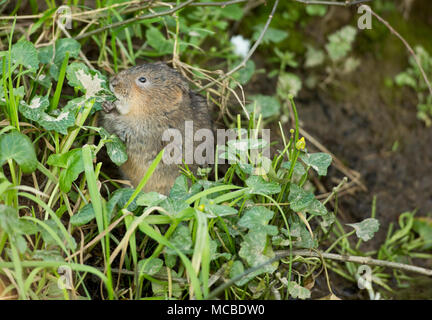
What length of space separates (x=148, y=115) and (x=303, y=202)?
98 cm

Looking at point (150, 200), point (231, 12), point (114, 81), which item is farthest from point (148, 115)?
point (231, 12)

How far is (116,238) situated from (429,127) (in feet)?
8.95

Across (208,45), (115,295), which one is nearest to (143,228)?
(115,295)

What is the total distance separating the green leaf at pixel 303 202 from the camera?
233 cm

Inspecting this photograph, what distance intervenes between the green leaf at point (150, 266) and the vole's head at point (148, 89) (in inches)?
36.2

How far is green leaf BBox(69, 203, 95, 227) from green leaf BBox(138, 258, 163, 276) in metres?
0.28

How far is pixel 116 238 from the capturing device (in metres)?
2.42

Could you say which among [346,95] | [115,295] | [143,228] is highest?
[346,95]

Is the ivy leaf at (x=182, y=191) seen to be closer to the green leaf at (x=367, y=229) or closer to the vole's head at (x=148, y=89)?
the vole's head at (x=148, y=89)

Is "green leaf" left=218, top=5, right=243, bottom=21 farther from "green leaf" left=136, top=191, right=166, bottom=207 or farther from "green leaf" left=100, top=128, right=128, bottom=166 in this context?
"green leaf" left=136, top=191, right=166, bottom=207

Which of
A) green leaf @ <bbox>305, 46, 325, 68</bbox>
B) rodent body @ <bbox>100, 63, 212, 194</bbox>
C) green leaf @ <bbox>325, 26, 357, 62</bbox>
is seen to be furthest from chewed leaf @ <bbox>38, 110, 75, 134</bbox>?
green leaf @ <bbox>325, 26, 357, 62</bbox>

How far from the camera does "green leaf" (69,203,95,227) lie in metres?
2.14

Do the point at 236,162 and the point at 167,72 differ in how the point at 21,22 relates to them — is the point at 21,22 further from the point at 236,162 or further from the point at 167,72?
the point at 236,162

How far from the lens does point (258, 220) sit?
223 cm
